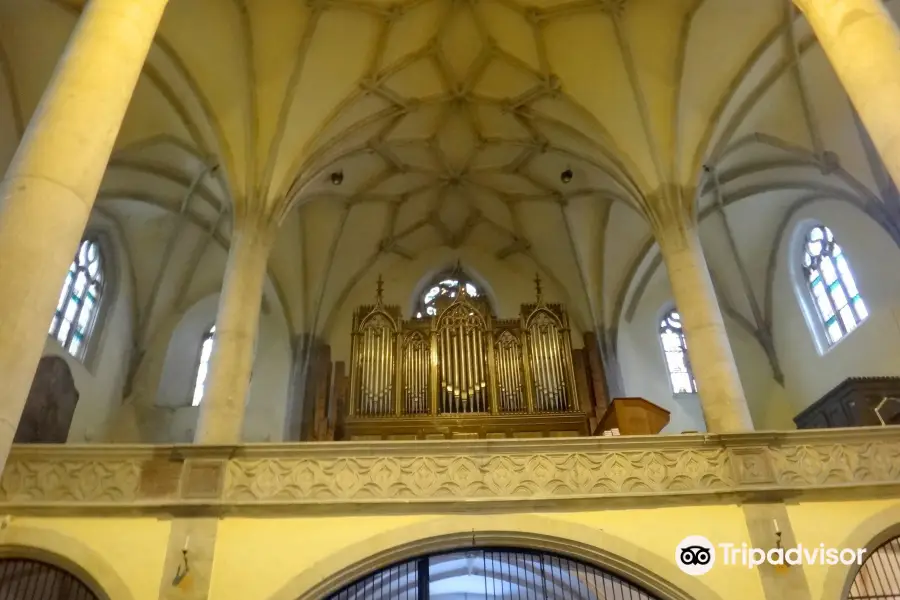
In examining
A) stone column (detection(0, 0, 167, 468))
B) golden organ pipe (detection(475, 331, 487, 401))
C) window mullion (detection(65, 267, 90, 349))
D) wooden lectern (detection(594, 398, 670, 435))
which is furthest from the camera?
window mullion (detection(65, 267, 90, 349))

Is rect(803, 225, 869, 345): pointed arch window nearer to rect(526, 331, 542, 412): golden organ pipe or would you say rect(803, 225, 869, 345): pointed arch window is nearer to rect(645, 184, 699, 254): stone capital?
rect(645, 184, 699, 254): stone capital

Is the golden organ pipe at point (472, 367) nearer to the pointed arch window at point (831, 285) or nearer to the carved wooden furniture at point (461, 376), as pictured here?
the carved wooden furniture at point (461, 376)

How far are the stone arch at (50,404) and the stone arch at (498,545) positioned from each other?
224 inches

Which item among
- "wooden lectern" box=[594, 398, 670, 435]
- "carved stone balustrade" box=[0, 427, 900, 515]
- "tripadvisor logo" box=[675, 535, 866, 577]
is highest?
"wooden lectern" box=[594, 398, 670, 435]

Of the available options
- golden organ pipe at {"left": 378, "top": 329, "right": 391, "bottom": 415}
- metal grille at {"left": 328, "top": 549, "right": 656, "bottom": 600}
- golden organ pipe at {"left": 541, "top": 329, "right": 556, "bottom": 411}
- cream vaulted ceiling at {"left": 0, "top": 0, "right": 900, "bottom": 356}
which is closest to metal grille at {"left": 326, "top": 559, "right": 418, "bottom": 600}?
metal grille at {"left": 328, "top": 549, "right": 656, "bottom": 600}

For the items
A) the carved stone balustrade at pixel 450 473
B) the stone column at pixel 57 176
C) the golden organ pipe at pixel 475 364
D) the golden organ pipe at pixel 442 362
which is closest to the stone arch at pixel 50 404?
the carved stone balustrade at pixel 450 473

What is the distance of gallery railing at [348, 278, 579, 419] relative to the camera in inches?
465

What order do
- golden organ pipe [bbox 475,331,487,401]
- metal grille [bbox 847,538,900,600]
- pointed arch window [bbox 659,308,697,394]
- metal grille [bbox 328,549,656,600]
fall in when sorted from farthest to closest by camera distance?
pointed arch window [bbox 659,308,697,394]
golden organ pipe [bbox 475,331,487,401]
metal grille [bbox 847,538,900,600]
metal grille [bbox 328,549,656,600]

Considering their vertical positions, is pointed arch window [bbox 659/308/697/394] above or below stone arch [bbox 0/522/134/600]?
above

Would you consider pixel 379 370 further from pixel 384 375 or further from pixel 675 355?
pixel 675 355

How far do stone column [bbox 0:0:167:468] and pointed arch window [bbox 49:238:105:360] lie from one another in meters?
8.53

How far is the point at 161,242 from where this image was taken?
1480cm

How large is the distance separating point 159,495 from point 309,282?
7832 mm

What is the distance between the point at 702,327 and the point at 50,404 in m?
10.2
